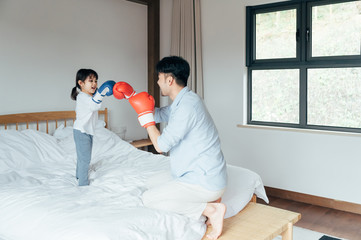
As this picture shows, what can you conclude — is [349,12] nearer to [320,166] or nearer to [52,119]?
[320,166]

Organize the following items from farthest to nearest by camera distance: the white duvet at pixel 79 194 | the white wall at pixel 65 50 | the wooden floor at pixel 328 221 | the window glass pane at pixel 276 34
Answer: the window glass pane at pixel 276 34, the white wall at pixel 65 50, the wooden floor at pixel 328 221, the white duvet at pixel 79 194

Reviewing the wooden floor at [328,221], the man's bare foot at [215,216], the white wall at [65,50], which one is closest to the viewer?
the man's bare foot at [215,216]

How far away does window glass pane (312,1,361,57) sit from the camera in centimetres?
352

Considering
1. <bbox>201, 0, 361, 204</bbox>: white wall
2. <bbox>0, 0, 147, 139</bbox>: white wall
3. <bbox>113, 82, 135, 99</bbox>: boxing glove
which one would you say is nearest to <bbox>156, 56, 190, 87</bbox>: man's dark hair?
<bbox>113, 82, 135, 99</bbox>: boxing glove

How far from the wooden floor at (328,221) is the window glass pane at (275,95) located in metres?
0.93

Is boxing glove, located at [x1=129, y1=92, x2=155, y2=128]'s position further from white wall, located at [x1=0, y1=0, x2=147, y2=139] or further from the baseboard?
the baseboard

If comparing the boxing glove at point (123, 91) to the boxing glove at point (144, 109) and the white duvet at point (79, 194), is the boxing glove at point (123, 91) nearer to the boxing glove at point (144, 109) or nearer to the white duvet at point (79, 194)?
the boxing glove at point (144, 109)

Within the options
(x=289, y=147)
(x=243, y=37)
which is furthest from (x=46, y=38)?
(x=289, y=147)

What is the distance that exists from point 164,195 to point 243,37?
2.63 metres

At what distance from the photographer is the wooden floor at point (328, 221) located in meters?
3.04

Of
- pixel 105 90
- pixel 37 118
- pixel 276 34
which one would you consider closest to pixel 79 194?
pixel 105 90

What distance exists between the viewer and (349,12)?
3545 mm

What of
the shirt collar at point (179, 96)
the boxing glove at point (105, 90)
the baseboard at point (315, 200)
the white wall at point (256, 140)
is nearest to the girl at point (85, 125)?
the boxing glove at point (105, 90)

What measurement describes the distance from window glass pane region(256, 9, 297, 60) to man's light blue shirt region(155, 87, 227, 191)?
2.24 metres
